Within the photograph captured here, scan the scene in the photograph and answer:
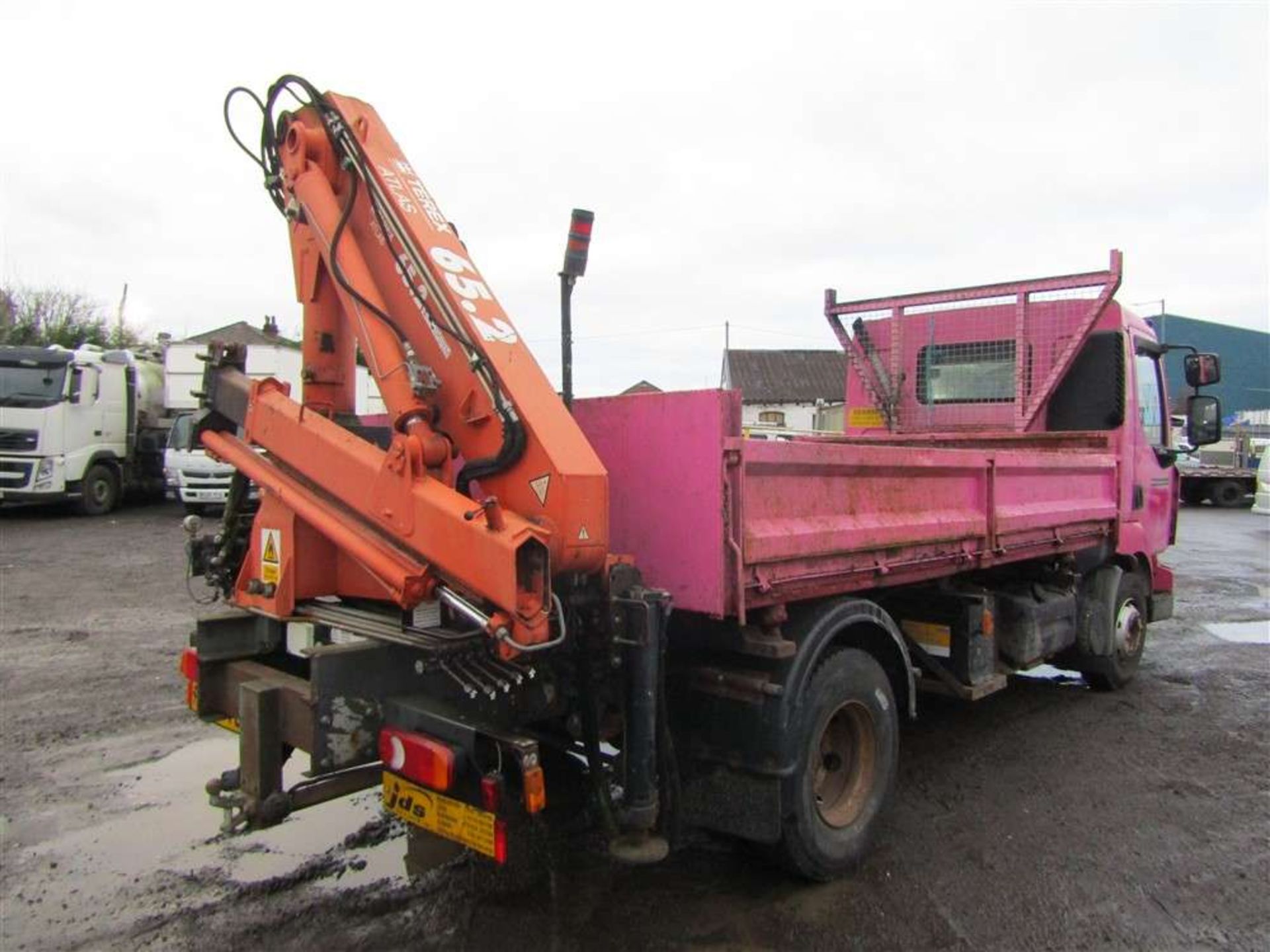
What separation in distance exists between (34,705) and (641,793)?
4692 mm

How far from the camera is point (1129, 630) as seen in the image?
6715 mm

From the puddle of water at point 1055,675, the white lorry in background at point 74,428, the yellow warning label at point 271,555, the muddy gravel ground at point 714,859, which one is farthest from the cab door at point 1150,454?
the white lorry in background at point 74,428

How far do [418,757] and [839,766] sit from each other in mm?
1956

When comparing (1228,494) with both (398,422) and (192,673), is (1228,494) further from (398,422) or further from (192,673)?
(192,673)

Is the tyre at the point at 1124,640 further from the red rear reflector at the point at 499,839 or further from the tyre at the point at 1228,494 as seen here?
the tyre at the point at 1228,494

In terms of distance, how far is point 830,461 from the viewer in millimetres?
3602

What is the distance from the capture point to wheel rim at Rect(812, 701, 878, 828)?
3869mm

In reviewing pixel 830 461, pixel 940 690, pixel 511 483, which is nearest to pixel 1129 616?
pixel 940 690

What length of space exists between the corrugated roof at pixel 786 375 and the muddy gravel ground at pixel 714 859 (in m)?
38.9

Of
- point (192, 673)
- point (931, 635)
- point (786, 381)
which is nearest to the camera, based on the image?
point (192, 673)

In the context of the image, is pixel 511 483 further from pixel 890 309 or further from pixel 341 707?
pixel 890 309

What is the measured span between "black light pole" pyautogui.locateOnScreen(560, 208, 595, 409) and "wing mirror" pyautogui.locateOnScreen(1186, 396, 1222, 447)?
520 centimetres

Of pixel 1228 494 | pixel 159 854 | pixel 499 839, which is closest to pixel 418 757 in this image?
pixel 499 839

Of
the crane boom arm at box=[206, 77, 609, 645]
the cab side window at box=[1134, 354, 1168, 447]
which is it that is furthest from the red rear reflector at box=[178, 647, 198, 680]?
the cab side window at box=[1134, 354, 1168, 447]
